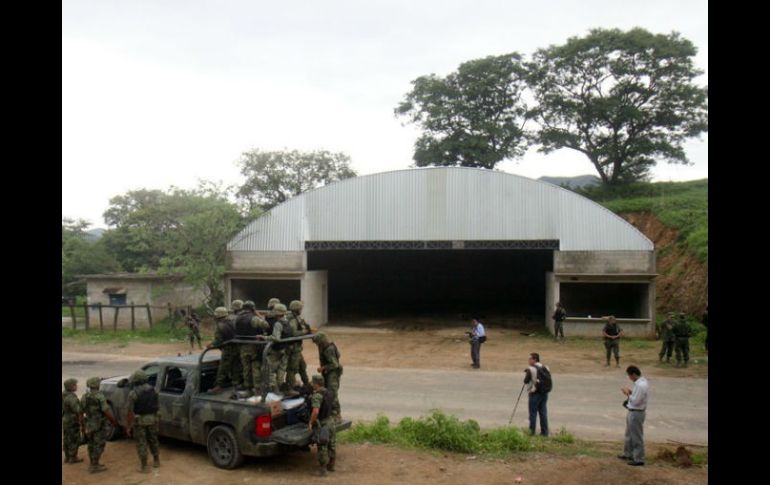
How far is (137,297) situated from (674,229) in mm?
27480

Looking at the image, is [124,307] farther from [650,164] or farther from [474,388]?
[650,164]

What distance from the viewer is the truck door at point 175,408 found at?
28.1ft

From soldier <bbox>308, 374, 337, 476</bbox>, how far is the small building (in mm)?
19059

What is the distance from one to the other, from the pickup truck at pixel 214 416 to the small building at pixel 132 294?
16.9m

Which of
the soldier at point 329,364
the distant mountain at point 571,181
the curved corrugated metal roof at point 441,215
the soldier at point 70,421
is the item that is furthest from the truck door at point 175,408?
the distant mountain at point 571,181

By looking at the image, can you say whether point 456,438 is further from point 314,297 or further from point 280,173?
point 280,173

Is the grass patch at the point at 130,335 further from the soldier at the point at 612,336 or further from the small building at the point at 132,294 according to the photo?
the soldier at the point at 612,336

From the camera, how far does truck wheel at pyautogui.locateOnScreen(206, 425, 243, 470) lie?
26.3 ft

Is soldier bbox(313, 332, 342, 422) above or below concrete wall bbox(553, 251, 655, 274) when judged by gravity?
below

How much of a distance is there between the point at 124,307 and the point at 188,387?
17972 millimetres

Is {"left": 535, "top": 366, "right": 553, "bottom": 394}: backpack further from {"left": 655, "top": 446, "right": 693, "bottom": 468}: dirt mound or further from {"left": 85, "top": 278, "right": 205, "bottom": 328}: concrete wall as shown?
{"left": 85, "top": 278, "right": 205, "bottom": 328}: concrete wall

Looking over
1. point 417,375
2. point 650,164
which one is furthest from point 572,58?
point 417,375

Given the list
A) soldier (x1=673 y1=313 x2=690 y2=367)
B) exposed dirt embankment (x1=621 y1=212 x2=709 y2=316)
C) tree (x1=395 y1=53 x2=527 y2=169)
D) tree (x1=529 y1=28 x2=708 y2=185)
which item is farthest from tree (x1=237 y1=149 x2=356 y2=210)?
soldier (x1=673 y1=313 x2=690 y2=367)

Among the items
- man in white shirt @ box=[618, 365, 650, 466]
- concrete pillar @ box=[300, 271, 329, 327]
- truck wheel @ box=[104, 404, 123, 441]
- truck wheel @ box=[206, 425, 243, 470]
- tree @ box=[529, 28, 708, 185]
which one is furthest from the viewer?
tree @ box=[529, 28, 708, 185]
